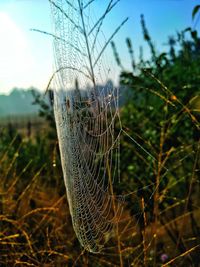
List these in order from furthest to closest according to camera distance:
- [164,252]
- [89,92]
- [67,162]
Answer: [164,252] < [67,162] < [89,92]

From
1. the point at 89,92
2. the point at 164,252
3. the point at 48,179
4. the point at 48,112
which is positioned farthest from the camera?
the point at 48,112

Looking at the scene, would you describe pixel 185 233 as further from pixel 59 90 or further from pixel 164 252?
pixel 59 90

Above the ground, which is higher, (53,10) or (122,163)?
(53,10)

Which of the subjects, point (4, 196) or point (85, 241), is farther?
point (4, 196)

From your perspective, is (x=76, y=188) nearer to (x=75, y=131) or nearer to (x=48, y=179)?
(x=75, y=131)

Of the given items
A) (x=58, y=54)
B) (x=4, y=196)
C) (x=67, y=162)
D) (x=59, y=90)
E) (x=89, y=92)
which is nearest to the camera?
(x=89, y=92)

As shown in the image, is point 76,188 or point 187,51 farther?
point 187,51

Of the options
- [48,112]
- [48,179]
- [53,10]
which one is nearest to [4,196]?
[48,179]

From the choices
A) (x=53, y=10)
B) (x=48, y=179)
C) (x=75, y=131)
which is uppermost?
(x=53, y=10)

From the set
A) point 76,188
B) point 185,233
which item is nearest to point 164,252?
point 185,233
